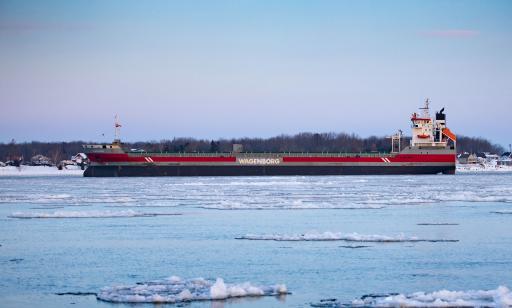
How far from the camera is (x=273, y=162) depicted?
62312 mm

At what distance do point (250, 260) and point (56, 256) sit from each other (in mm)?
2993

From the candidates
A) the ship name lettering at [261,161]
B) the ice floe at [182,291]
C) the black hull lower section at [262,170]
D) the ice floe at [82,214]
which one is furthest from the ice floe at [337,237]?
the ship name lettering at [261,161]

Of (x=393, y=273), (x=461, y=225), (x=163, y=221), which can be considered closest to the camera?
(x=393, y=273)

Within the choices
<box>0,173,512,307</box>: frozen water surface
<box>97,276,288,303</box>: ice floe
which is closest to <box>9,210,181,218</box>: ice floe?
<box>0,173,512,307</box>: frozen water surface

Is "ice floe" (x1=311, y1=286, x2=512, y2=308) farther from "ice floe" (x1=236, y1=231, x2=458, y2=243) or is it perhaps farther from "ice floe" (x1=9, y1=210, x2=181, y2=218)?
"ice floe" (x1=9, y1=210, x2=181, y2=218)

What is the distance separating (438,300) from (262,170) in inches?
2106

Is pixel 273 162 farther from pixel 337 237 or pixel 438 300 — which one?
pixel 438 300

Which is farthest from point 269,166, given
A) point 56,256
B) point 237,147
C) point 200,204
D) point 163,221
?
point 56,256

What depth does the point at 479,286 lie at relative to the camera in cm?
977

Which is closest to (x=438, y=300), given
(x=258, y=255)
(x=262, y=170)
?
(x=258, y=255)

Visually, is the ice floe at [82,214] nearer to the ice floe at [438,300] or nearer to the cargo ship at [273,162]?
the ice floe at [438,300]

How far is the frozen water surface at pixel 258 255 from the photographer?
938cm

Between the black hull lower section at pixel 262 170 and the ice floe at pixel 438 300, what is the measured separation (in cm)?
5139

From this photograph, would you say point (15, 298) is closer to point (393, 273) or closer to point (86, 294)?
point (86, 294)
